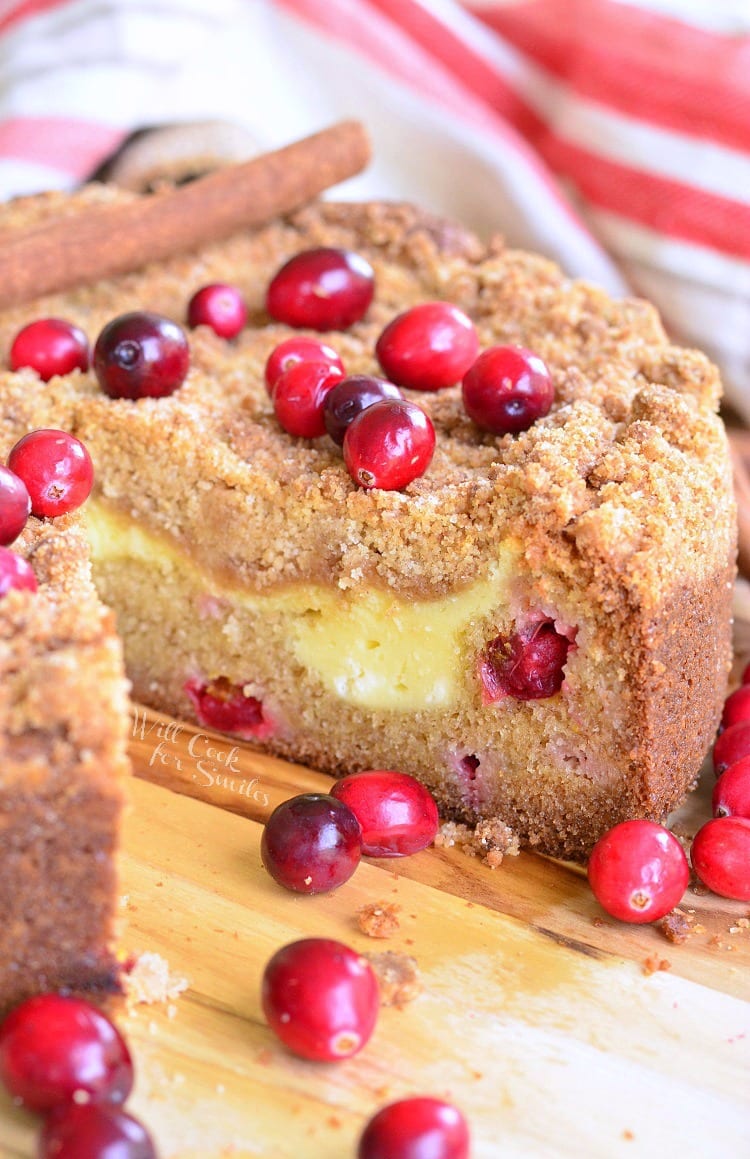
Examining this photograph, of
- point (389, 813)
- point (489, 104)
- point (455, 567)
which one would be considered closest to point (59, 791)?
point (389, 813)

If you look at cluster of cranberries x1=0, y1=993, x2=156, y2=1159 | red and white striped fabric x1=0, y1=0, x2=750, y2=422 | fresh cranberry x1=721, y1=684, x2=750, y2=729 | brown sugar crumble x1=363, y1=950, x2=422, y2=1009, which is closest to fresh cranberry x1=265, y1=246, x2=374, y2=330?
red and white striped fabric x1=0, y1=0, x2=750, y2=422

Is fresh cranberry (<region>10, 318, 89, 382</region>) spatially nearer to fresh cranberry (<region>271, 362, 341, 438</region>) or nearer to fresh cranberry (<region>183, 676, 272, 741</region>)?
fresh cranberry (<region>271, 362, 341, 438</region>)

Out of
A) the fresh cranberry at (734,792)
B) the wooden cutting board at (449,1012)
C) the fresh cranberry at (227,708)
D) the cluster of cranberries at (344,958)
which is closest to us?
the cluster of cranberries at (344,958)

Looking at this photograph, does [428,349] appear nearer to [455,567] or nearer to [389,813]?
[455,567]

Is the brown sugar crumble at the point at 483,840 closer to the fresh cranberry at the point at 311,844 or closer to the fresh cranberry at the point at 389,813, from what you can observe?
the fresh cranberry at the point at 389,813

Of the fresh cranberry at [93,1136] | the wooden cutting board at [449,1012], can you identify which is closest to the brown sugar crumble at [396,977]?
the wooden cutting board at [449,1012]

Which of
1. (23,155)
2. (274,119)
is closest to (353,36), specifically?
(274,119)

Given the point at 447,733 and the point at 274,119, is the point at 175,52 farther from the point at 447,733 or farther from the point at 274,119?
the point at 447,733
